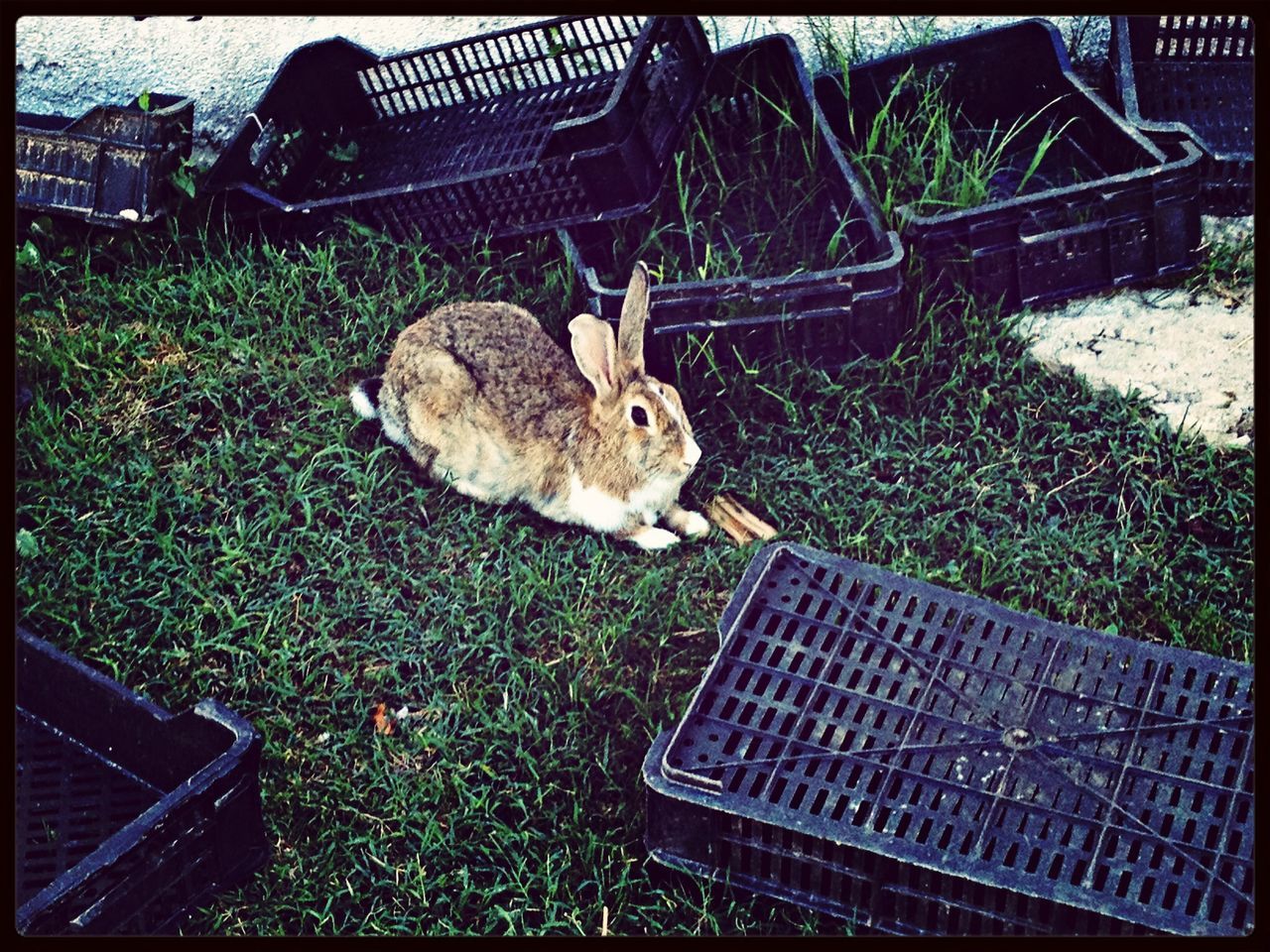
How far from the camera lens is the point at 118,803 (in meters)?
3.45

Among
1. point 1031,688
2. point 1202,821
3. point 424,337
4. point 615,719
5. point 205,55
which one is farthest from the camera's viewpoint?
point 205,55

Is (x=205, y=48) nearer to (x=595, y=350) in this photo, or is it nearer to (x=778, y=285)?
(x=595, y=350)

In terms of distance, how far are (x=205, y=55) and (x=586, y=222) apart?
205 cm

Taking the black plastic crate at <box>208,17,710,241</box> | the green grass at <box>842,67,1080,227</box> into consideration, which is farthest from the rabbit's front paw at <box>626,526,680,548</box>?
the green grass at <box>842,67,1080,227</box>

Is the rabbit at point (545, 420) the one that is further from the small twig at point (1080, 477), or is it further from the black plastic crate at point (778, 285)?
the small twig at point (1080, 477)

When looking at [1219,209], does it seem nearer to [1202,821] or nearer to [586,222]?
[586,222]

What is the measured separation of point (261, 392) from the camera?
14.5 feet

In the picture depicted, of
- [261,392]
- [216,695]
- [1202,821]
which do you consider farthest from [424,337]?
[1202,821]

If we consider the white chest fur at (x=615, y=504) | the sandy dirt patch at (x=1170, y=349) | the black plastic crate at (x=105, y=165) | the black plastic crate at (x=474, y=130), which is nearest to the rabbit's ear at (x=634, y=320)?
the white chest fur at (x=615, y=504)

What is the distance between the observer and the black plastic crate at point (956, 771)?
2.96 meters

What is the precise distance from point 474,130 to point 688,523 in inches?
70.5

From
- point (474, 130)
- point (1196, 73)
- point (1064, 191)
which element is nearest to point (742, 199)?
point (474, 130)

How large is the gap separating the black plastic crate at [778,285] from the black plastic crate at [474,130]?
0.16m

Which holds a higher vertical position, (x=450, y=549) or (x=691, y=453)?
(x=691, y=453)
